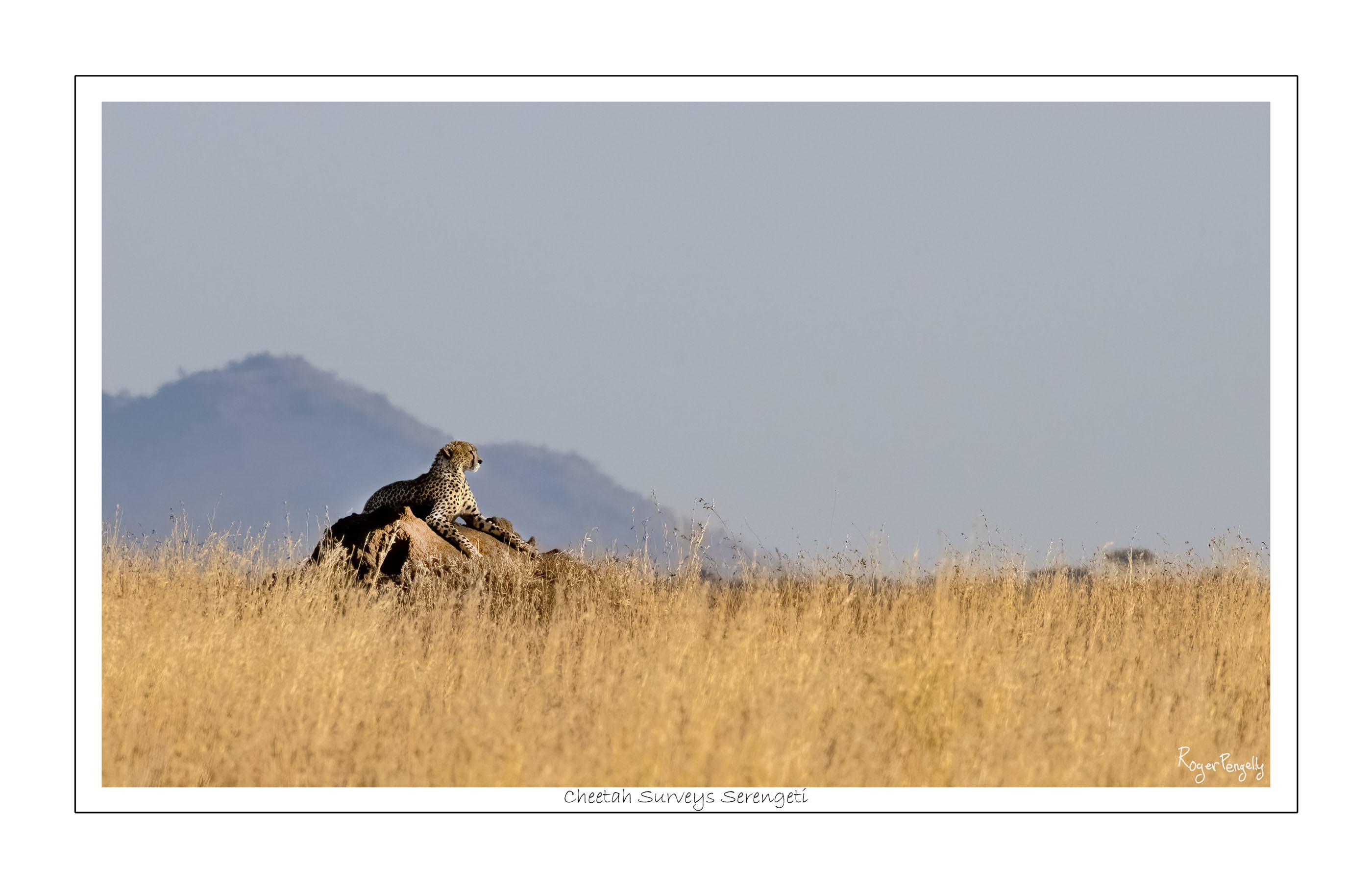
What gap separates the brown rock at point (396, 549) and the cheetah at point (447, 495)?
0.31 metres

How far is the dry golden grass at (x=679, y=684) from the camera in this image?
433cm

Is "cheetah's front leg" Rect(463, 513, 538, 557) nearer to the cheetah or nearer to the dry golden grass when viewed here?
the cheetah

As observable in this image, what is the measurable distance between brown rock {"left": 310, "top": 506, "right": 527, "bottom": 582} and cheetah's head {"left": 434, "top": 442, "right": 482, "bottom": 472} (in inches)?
27.3

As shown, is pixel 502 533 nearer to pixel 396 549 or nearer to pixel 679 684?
pixel 396 549

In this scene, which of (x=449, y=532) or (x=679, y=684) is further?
(x=449, y=532)
